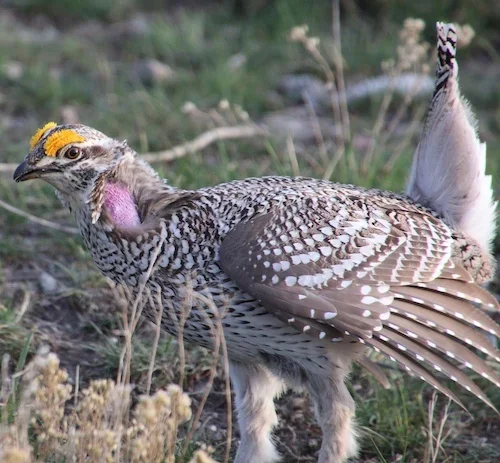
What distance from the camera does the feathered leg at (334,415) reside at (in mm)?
4566

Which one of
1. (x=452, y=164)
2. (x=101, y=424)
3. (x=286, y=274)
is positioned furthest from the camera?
(x=452, y=164)

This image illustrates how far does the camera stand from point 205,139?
284 inches

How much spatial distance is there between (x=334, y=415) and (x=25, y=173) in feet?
5.69

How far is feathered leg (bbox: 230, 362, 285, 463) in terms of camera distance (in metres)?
4.77

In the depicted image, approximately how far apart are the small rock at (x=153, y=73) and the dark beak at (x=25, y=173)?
4.26 meters

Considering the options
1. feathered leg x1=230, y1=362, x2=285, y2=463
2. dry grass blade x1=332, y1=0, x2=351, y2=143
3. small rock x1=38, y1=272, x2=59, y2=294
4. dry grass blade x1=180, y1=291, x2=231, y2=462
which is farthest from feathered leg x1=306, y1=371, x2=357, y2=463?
dry grass blade x1=332, y1=0, x2=351, y2=143

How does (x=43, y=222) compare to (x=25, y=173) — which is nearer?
(x=25, y=173)

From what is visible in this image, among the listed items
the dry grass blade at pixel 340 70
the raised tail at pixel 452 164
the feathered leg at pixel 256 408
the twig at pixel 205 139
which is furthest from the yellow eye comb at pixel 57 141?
the dry grass blade at pixel 340 70

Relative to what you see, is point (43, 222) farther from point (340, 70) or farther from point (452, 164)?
point (452, 164)

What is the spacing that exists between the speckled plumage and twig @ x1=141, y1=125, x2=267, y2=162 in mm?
2086

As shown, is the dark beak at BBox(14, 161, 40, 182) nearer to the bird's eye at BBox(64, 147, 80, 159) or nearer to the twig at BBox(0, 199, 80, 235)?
the bird's eye at BBox(64, 147, 80, 159)

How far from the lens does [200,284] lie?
14.4 feet

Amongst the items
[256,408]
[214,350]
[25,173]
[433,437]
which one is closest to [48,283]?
[25,173]

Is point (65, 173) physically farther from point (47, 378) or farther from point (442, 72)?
point (442, 72)
